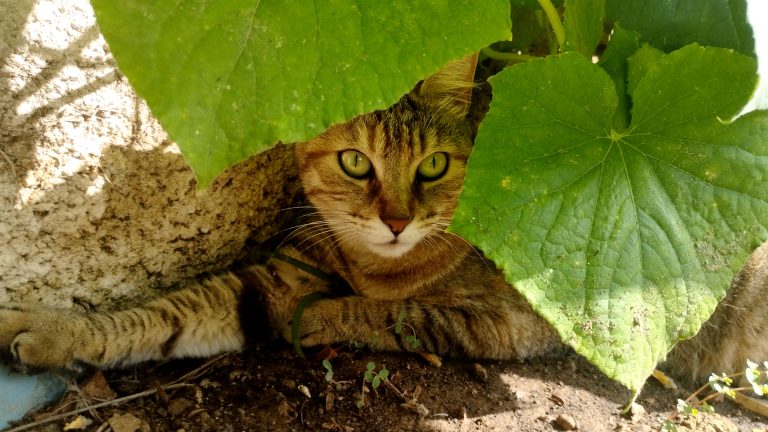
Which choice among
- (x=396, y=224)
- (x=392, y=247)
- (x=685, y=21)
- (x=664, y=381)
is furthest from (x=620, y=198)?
(x=664, y=381)

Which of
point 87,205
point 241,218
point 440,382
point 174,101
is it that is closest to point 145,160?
point 87,205

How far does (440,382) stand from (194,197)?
3.16 feet

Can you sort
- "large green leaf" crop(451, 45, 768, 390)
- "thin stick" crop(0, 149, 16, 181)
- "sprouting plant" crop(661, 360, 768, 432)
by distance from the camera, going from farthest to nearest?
"sprouting plant" crop(661, 360, 768, 432) < "thin stick" crop(0, 149, 16, 181) < "large green leaf" crop(451, 45, 768, 390)

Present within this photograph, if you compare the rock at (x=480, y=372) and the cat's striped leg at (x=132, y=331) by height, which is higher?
the cat's striped leg at (x=132, y=331)

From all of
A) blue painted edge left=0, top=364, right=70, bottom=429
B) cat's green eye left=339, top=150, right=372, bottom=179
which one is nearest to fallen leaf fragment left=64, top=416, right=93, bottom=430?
blue painted edge left=0, top=364, right=70, bottom=429

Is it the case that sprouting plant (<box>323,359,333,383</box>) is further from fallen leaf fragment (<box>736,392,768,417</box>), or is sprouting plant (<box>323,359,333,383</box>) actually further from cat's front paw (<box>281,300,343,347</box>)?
fallen leaf fragment (<box>736,392,768,417</box>)

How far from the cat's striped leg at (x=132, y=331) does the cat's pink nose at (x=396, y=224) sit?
628mm

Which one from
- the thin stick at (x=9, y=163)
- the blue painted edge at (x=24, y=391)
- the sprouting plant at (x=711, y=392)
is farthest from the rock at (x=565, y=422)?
the thin stick at (x=9, y=163)

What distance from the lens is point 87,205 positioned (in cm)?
164

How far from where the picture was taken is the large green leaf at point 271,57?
3.33 ft

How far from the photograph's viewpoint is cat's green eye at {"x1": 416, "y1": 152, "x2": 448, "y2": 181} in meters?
2.08

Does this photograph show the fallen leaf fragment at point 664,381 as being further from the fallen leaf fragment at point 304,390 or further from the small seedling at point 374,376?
the fallen leaf fragment at point 304,390

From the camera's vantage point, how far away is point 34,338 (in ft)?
5.36

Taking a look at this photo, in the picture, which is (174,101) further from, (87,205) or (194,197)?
(194,197)
